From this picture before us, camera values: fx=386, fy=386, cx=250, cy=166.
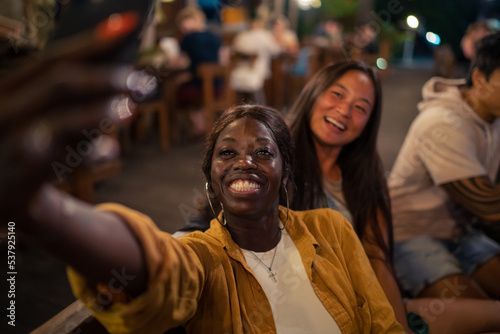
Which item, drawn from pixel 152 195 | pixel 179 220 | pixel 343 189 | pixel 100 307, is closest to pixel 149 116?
pixel 152 195

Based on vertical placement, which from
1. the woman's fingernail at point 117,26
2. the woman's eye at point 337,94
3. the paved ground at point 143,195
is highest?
the woman's fingernail at point 117,26

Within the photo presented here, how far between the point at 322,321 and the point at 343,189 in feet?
2.33

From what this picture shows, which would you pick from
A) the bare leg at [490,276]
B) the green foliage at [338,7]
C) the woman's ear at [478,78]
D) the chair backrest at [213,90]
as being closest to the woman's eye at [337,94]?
the woman's ear at [478,78]

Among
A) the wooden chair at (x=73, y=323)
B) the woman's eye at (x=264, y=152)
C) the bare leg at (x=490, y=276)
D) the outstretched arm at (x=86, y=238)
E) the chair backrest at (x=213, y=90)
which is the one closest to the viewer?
the outstretched arm at (x=86, y=238)

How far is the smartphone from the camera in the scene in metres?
0.47

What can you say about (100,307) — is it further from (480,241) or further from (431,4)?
(431,4)

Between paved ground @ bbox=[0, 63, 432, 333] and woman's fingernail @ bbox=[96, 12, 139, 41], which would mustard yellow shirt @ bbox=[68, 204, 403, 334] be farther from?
paved ground @ bbox=[0, 63, 432, 333]

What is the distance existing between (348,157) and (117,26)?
1.35m

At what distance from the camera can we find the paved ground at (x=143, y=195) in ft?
6.58

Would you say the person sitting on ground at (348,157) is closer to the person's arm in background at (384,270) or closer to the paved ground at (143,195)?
the person's arm in background at (384,270)

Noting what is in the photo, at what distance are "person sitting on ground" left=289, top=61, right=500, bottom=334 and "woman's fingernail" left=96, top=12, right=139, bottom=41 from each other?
3.57 feet

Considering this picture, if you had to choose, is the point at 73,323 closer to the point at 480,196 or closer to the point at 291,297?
the point at 291,297

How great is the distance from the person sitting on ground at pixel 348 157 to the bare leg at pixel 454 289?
12 centimetres

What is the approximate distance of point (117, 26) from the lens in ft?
1.50
